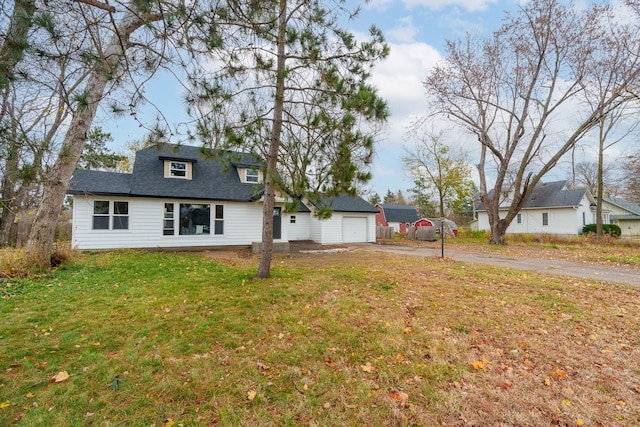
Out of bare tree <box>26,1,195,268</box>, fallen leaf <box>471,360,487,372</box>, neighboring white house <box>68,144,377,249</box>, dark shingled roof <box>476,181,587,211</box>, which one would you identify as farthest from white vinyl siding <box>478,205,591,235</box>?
bare tree <box>26,1,195,268</box>

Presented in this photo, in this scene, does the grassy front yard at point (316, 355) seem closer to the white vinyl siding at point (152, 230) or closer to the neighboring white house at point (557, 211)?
the white vinyl siding at point (152, 230)

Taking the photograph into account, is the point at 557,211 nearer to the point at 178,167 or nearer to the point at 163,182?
the point at 178,167

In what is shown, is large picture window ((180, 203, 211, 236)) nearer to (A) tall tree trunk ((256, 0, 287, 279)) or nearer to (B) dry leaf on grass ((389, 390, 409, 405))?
(A) tall tree trunk ((256, 0, 287, 279))

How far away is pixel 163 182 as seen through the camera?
13.5 m

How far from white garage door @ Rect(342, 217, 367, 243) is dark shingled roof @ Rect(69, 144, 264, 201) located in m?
6.67

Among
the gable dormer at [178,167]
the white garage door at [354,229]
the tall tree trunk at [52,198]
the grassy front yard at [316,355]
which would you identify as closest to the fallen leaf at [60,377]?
the grassy front yard at [316,355]

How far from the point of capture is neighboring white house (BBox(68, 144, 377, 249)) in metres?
11.9

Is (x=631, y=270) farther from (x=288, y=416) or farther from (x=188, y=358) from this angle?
(x=188, y=358)

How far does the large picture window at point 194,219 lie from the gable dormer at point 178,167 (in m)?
1.73

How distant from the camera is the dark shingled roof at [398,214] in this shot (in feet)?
130

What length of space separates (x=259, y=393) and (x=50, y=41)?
3.97 m

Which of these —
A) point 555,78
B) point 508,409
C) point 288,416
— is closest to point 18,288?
point 288,416

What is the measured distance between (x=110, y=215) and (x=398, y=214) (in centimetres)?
3457

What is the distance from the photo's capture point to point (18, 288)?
603 centimetres
